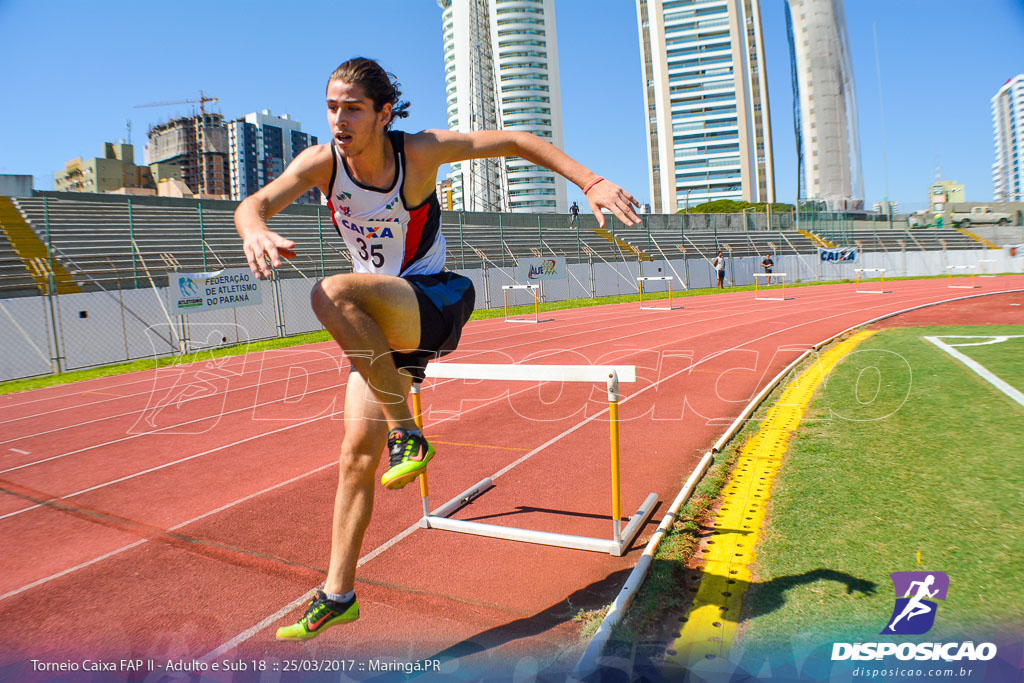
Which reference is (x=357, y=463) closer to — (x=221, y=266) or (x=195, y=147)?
(x=221, y=266)

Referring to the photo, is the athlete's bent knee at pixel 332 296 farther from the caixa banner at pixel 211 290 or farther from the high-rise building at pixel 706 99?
the high-rise building at pixel 706 99

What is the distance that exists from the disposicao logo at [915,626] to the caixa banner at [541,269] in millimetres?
21805

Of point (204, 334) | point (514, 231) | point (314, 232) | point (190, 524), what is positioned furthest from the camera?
point (514, 231)

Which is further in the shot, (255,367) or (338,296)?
(255,367)

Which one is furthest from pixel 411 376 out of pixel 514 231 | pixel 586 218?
pixel 586 218

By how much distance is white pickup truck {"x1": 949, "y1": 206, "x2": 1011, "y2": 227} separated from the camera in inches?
2002

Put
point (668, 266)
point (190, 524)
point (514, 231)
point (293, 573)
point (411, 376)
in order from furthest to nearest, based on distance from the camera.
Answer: point (668, 266) < point (514, 231) < point (190, 524) < point (293, 573) < point (411, 376)

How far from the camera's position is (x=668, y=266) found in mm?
31125

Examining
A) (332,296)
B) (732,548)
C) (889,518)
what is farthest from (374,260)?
(889,518)

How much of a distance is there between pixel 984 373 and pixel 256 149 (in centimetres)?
17907

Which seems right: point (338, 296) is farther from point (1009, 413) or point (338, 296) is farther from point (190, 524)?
point (1009, 413)

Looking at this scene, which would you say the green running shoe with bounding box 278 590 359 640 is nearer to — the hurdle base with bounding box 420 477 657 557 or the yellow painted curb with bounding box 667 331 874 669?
the yellow painted curb with bounding box 667 331 874 669

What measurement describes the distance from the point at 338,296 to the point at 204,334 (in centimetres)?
1452

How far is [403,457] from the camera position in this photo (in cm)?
221
